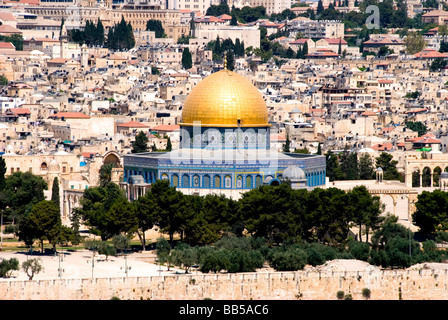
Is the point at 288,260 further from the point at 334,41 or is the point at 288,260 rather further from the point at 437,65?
the point at 334,41

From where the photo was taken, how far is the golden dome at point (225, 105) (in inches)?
2457

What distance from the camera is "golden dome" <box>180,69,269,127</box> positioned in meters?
62.4

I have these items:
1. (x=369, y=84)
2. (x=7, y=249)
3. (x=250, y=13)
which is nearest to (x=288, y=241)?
(x=7, y=249)

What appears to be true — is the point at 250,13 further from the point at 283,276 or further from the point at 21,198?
the point at 283,276

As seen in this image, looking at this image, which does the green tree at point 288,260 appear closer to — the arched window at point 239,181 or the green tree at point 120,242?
the green tree at point 120,242

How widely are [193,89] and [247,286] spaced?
18780 millimetres

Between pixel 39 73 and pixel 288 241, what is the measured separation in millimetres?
61100

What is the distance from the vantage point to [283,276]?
155 ft

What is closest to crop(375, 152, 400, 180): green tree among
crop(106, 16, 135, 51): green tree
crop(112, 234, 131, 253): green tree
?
crop(112, 234, 131, 253): green tree

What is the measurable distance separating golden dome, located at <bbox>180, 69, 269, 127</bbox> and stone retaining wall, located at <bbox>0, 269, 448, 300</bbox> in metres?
15.6

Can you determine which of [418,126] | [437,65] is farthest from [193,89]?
[437,65]

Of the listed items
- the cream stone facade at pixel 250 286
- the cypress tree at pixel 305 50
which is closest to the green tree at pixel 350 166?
the cream stone facade at pixel 250 286

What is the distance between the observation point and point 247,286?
154 ft

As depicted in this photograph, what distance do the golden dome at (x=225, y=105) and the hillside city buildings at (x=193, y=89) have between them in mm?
169
